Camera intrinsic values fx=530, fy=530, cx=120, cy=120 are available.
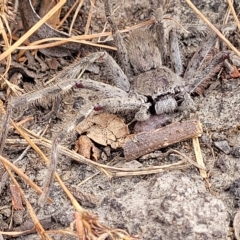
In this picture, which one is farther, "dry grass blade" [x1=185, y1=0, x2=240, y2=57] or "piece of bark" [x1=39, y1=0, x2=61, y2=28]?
"piece of bark" [x1=39, y1=0, x2=61, y2=28]

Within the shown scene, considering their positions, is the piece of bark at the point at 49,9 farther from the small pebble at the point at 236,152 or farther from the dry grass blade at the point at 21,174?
the small pebble at the point at 236,152

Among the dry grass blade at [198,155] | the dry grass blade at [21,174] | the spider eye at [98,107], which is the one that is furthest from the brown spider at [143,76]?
the dry grass blade at [21,174]

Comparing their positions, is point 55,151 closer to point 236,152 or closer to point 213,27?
point 236,152

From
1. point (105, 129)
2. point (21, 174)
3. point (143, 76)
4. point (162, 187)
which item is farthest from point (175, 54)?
point (21, 174)

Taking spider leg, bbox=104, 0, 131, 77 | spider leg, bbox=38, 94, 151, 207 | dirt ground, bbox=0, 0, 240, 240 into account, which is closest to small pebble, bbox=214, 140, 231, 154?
dirt ground, bbox=0, 0, 240, 240

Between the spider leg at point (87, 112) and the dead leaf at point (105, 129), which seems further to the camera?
the dead leaf at point (105, 129)

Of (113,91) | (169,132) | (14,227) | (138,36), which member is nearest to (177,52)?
(138,36)

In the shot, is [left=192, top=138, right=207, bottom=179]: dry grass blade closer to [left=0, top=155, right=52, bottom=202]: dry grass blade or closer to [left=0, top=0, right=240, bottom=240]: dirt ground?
[left=0, top=0, right=240, bottom=240]: dirt ground
